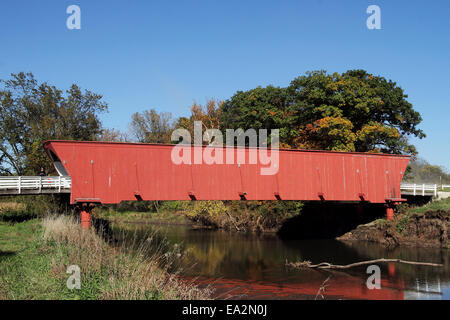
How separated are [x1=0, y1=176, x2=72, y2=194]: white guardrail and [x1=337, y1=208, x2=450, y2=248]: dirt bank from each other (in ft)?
65.6

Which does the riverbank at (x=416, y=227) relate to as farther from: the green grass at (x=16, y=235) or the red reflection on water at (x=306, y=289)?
the green grass at (x=16, y=235)

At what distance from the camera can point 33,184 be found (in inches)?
923

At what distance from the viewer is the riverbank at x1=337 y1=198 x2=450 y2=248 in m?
24.5

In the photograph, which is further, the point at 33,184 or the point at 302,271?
the point at 33,184

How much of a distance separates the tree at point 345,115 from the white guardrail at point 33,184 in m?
18.5

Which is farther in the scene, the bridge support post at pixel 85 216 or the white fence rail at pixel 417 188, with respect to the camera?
the white fence rail at pixel 417 188

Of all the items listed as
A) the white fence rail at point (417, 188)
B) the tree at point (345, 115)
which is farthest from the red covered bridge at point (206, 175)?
the tree at point (345, 115)

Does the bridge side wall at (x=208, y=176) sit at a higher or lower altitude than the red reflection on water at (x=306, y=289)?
higher

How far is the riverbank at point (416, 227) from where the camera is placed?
2447 cm

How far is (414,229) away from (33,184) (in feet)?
76.0

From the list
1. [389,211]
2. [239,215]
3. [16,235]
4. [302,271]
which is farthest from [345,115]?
[16,235]

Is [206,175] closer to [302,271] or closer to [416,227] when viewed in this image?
[302,271]

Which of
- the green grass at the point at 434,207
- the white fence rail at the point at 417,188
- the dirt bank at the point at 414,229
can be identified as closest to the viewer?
the dirt bank at the point at 414,229
